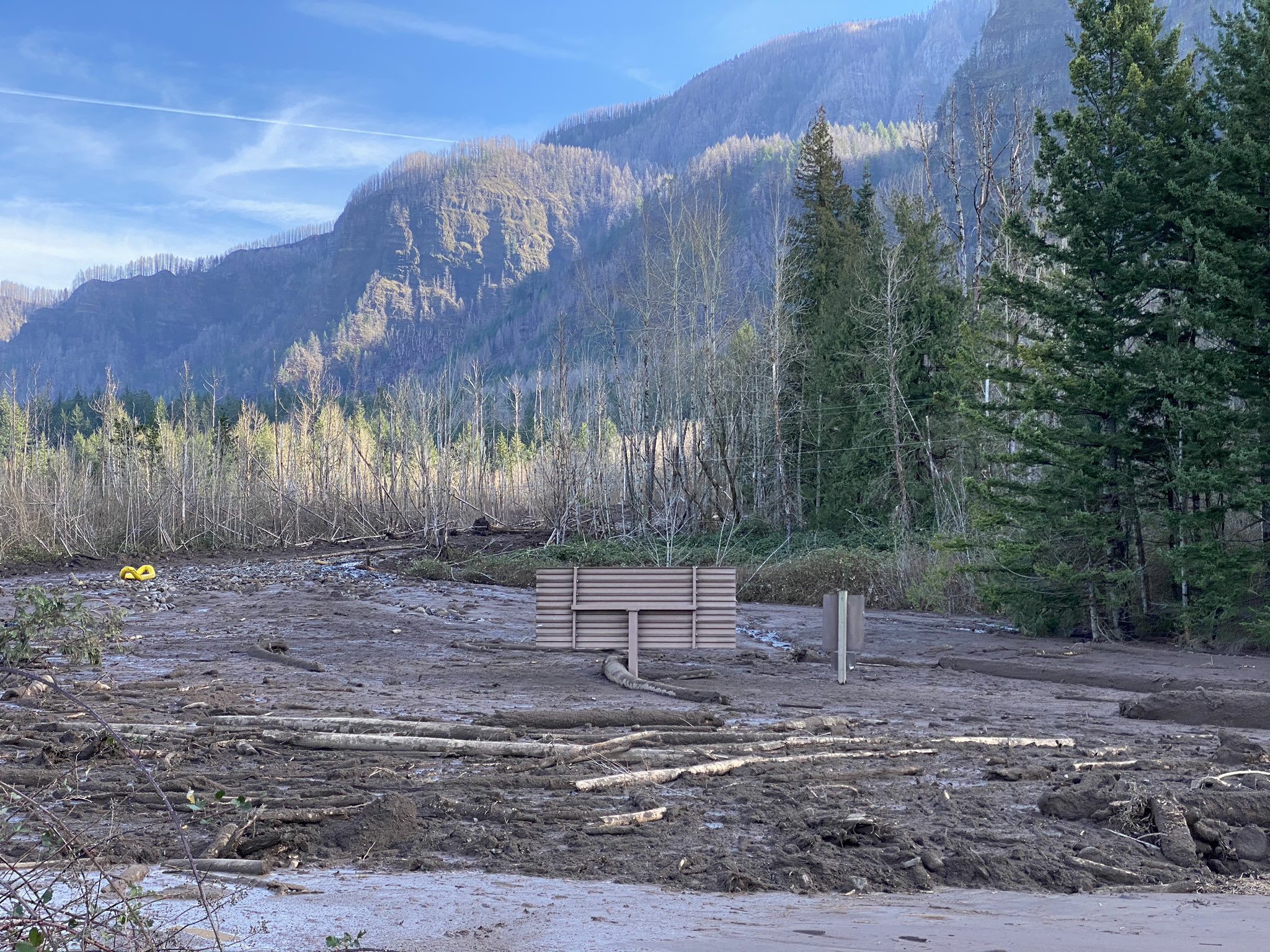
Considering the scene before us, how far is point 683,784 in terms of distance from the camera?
7.34 meters

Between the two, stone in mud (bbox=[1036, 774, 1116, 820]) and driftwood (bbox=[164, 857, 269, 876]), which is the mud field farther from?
driftwood (bbox=[164, 857, 269, 876])

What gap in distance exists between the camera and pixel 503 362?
184000 mm

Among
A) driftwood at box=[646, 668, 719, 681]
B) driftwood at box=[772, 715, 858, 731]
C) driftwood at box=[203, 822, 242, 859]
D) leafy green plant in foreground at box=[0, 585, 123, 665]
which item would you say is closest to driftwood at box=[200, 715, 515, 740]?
driftwood at box=[772, 715, 858, 731]

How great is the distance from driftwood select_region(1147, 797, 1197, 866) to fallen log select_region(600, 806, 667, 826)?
2.87m

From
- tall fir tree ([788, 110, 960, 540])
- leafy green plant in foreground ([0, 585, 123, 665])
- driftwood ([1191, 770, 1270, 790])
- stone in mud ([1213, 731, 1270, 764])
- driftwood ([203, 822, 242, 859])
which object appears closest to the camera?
driftwood ([203, 822, 242, 859])

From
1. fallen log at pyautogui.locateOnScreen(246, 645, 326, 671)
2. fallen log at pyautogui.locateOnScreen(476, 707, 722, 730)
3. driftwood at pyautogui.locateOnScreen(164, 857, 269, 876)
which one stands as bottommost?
fallen log at pyautogui.locateOnScreen(246, 645, 326, 671)

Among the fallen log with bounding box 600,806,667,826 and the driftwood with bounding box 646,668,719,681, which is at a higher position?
the fallen log with bounding box 600,806,667,826

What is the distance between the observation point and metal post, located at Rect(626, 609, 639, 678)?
13.1 m

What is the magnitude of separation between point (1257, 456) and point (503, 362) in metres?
172

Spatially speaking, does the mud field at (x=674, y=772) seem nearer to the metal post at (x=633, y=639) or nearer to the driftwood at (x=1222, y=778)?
the driftwood at (x=1222, y=778)

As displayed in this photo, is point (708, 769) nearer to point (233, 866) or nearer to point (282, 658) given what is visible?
point (233, 866)

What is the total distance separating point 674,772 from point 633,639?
5696 mm

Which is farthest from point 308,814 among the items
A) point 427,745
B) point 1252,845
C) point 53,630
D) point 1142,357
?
point 1142,357

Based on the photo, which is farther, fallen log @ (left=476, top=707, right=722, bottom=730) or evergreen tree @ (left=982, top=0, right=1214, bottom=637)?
evergreen tree @ (left=982, top=0, right=1214, bottom=637)
